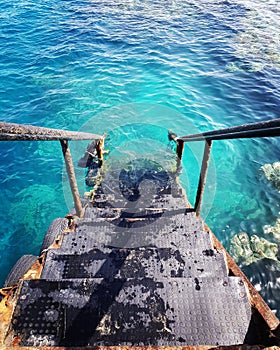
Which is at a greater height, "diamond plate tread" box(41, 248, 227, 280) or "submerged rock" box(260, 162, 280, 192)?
"diamond plate tread" box(41, 248, 227, 280)

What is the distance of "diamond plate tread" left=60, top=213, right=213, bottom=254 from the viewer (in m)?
2.95

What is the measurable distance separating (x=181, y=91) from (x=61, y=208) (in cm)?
696

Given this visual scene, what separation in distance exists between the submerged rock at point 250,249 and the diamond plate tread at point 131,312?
346 cm

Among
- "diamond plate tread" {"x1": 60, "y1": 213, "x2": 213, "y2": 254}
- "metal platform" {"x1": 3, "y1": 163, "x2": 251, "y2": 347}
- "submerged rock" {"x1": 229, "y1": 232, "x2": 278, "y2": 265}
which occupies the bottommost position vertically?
"submerged rock" {"x1": 229, "y1": 232, "x2": 278, "y2": 265}

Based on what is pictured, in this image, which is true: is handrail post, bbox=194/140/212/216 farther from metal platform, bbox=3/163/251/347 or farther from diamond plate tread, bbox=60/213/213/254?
metal platform, bbox=3/163/251/347

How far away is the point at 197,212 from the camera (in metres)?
3.81

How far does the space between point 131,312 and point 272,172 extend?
6629 mm

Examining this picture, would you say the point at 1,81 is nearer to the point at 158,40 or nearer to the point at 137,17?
the point at 158,40

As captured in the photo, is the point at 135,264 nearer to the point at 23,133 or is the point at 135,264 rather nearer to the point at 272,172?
the point at 23,133

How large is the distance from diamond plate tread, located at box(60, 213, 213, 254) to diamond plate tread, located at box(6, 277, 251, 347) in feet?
2.47

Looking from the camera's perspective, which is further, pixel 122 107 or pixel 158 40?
pixel 158 40

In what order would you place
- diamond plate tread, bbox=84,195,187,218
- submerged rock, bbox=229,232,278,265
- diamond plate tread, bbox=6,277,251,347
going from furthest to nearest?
submerged rock, bbox=229,232,278,265 < diamond plate tread, bbox=84,195,187,218 < diamond plate tread, bbox=6,277,251,347

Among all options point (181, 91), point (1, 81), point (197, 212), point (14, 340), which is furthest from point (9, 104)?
point (14, 340)

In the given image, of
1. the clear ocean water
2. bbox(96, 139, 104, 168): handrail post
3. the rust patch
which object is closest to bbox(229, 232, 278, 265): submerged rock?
the clear ocean water
